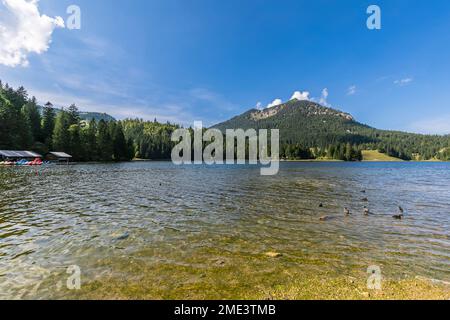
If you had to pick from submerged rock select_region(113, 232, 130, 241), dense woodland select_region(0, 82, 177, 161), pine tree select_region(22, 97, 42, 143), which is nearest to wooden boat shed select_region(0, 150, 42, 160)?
dense woodland select_region(0, 82, 177, 161)

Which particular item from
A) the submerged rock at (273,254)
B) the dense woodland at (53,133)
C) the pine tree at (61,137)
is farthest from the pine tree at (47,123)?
the submerged rock at (273,254)

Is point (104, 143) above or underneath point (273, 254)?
above

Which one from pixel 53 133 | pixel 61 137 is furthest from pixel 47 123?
pixel 61 137

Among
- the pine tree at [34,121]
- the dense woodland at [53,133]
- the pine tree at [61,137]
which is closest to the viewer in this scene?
the dense woodland at [53,133]

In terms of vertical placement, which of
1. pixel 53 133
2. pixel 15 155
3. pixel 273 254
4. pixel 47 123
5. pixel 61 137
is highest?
pixel 47 123

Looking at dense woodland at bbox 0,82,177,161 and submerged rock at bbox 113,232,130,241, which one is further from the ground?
dense woodland at bbox 0,82,177,161

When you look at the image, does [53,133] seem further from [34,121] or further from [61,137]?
[34,121]

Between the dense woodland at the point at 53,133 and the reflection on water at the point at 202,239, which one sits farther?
the dense woodland at the point at 53,133

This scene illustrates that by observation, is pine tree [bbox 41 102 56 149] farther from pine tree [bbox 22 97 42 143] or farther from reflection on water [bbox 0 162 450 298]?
reflection on water [bbox 0 162 450 298]

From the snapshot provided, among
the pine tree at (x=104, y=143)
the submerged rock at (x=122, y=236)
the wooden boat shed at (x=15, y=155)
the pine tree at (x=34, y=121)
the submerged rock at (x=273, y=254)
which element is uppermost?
the pine tree at (x=34, y=121)

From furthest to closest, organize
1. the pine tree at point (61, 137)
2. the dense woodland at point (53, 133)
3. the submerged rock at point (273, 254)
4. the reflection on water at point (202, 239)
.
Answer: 1. the pine tree at point (61, 137)
2. the dense woodland at point (53, 133)
3. the submerged rock at point (273, 254)
4. the reflection on water at point (202, 239)

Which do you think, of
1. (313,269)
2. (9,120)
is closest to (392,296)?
(313,269)

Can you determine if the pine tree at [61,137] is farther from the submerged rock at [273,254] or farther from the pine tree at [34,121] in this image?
the submerged rock at [273,254]

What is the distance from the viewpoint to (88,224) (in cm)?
1527
